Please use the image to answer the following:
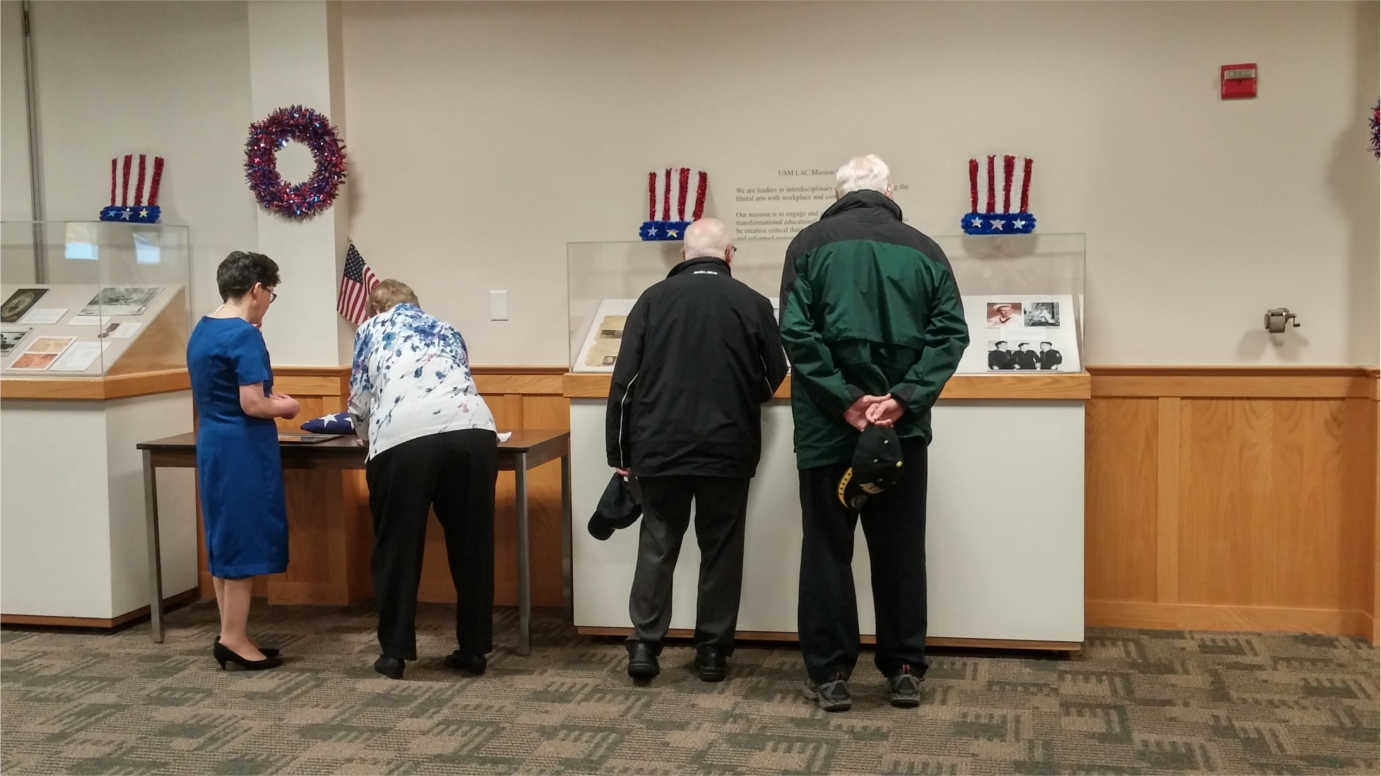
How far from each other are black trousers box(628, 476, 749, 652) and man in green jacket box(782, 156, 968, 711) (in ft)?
1.19

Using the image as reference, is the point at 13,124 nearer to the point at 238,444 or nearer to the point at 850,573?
the point at 238,444

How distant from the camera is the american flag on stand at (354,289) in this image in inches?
212

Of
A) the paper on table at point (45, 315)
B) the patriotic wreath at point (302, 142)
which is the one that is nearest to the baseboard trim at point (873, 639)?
the patriotic wreath at point (302, 142)

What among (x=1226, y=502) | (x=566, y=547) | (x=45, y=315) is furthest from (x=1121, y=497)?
(x=45, y=315)

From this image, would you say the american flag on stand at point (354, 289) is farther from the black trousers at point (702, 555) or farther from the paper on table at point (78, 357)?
the black trousers at point (702, 555)

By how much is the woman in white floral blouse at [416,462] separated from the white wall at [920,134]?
1.28 metres

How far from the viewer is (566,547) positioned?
4.89 metres

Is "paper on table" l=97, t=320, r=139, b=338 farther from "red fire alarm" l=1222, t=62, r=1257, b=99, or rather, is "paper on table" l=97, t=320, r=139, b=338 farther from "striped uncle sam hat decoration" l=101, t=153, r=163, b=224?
"red fire alarm" l=1222, t=62, r=1257, b=99

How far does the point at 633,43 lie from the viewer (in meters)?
5.29

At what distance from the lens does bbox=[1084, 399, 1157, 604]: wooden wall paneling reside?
4.95m

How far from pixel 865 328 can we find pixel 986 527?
115cm

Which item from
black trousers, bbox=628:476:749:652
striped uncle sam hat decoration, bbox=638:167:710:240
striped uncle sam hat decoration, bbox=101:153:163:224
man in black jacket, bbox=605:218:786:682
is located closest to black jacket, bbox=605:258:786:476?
man in black jacket, bbox=605:218:786:682

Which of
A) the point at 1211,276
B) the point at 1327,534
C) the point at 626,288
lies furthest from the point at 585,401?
the point at 1327,534

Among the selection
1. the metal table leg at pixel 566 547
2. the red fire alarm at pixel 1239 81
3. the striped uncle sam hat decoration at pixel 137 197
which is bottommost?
the metal table leg at pixel 566 547
